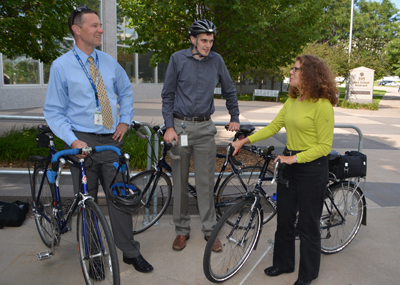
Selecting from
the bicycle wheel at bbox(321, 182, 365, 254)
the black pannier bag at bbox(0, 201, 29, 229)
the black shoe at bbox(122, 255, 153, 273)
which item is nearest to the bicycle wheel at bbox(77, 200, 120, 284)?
the black shoe at bbox(122, 255, 153, 273)

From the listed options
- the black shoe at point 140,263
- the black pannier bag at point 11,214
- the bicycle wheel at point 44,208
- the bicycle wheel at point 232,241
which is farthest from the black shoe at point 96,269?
the black pannier bag at point 11,214

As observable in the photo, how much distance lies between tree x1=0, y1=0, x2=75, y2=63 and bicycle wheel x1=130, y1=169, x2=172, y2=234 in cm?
372

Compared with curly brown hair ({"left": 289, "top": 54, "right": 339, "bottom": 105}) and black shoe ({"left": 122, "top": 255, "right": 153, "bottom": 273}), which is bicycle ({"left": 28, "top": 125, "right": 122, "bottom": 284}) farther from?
curly brown hair ({"left": 289, "top": 54, "right": 339, "bottom": 105})

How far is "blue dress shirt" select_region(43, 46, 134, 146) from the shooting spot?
2.91m

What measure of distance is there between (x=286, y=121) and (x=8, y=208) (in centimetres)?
317

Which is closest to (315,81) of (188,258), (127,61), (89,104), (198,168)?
(198,168)

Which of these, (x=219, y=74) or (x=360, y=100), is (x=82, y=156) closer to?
(x=219, y=74)

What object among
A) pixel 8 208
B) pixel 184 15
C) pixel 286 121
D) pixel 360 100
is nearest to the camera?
Answer: pixel 286 121

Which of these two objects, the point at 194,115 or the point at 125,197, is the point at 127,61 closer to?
the point at 194,115

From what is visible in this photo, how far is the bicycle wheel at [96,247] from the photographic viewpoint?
262cm

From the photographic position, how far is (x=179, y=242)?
12.4 ft

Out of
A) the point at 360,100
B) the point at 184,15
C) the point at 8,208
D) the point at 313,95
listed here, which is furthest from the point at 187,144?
the point at 360,100

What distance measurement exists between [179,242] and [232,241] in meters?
0.78

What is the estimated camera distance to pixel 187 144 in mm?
3559
